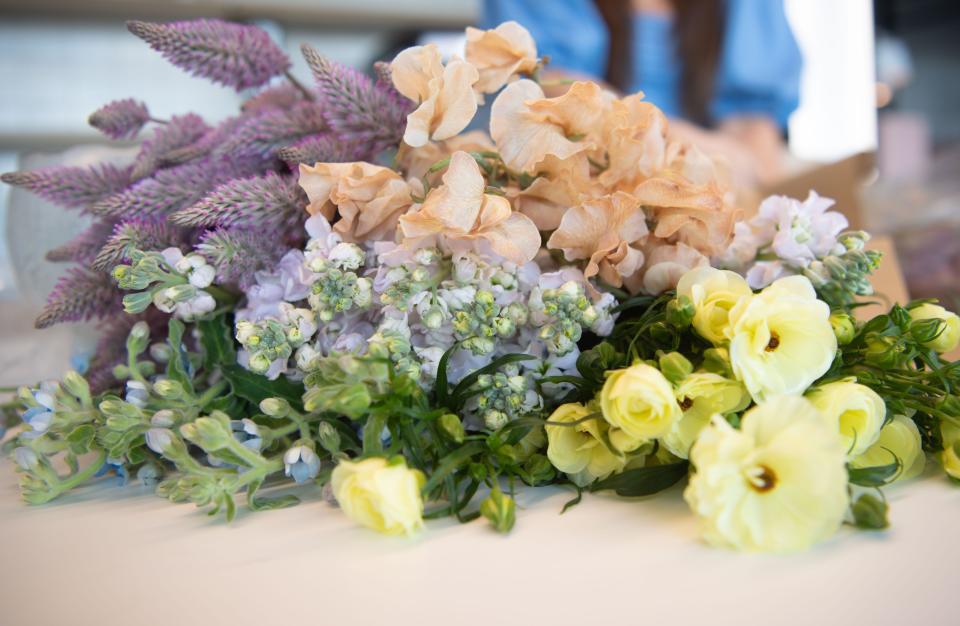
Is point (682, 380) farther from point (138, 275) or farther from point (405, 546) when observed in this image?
point (138, 275)

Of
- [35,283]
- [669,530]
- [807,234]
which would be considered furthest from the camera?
[35,283]

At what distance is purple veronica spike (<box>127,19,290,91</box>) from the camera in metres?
0.44

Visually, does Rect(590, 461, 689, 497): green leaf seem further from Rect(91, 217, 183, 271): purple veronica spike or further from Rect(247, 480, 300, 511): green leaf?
Rect(91, 217, 183, 271): purple veronica spike

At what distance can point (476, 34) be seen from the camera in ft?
1.50

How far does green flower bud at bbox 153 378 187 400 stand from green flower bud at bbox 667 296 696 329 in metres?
0.26

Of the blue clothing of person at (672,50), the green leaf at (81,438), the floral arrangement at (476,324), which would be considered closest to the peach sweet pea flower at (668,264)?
→ the floral arrangement at (476,324)

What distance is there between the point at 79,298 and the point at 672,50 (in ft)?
6.38

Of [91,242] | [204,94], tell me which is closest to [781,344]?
[91,242]

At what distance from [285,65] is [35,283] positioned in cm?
34

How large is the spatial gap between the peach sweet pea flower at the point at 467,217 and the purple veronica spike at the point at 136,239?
0.17m

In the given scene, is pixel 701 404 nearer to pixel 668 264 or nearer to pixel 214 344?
pixel 668 264

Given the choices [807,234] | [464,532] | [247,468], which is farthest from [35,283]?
[807,234]

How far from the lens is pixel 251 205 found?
409mm

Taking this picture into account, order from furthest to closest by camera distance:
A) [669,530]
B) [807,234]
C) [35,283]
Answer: [35,283] → [807,234] → [669,530]
